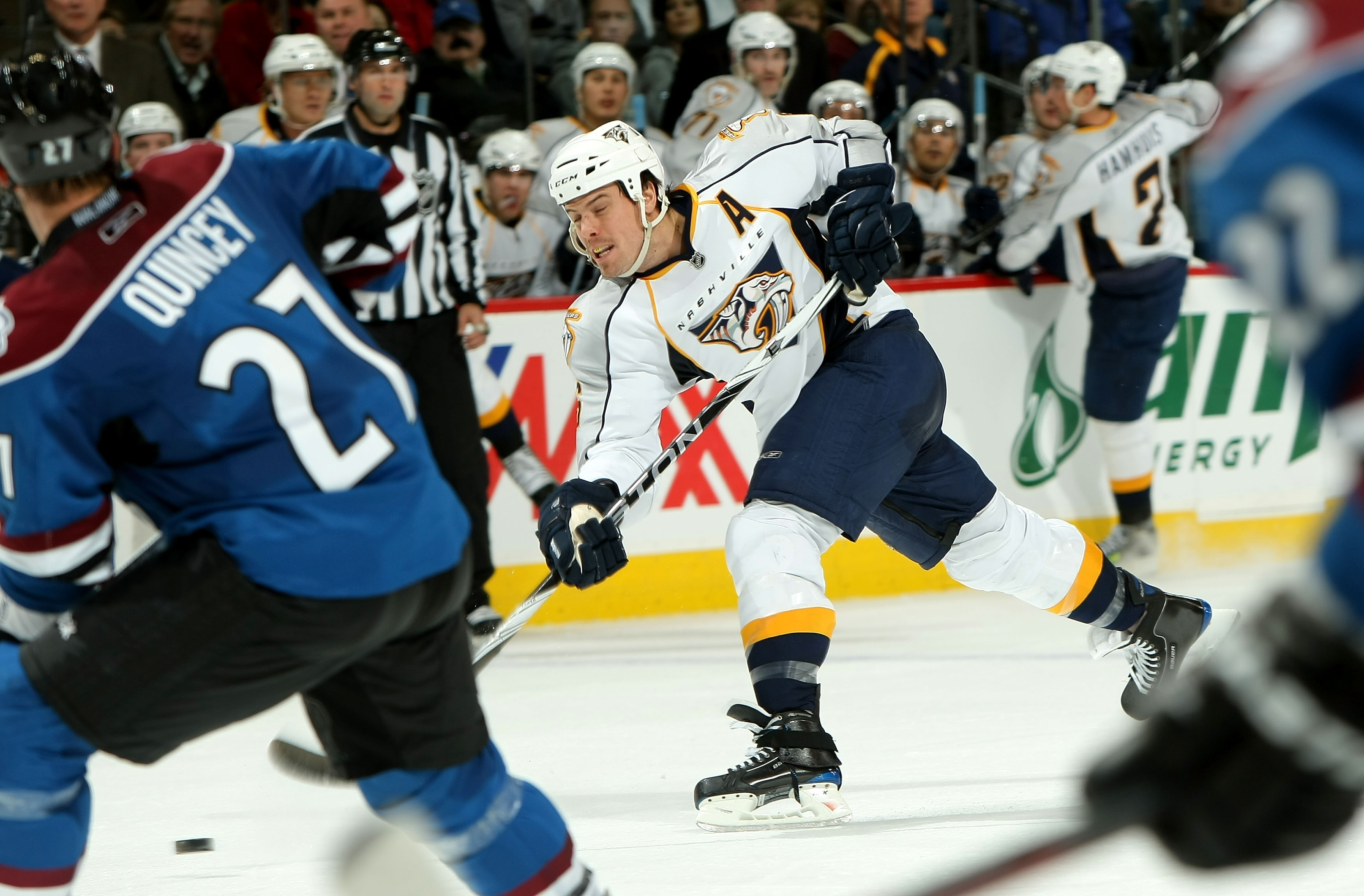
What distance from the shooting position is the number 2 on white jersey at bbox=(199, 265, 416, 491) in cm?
162

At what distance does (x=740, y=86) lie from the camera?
5.58 m

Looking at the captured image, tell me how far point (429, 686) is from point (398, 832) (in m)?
0.39

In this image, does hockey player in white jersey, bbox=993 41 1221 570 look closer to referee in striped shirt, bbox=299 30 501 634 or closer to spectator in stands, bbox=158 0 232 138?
referee in striped shirt, bbox=299 30 501 634

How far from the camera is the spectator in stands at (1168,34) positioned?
6.66 m

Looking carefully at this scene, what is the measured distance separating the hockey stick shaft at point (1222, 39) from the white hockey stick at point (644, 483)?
392 cm

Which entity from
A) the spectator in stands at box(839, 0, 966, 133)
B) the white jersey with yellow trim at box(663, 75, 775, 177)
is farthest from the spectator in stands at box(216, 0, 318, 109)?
the spectator in stands at box(839, 0, 966, 133)

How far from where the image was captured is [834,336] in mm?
3088

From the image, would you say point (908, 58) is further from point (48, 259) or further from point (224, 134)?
point (48, 259)

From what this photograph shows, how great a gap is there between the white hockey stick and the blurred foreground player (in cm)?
138

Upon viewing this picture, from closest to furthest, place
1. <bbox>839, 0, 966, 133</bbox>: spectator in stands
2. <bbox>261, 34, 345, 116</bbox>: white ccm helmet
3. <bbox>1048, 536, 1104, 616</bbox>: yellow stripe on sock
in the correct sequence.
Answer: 1. <bbox>1048, 536, 1104, 616</bbox>: yellow stripe on sock
2. <bbox>261, 34, 345, 116</bbox>: white ccm helmet
3. <bbox>839, 0, 966, 133</bbox>: spectator in stands

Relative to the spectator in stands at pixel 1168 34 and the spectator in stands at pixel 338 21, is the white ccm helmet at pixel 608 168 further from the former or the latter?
the spectator in stands at pixel 1168 34

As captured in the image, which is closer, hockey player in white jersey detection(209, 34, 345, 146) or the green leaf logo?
hockey player in white jersey detection(209, 34, 345, 146)

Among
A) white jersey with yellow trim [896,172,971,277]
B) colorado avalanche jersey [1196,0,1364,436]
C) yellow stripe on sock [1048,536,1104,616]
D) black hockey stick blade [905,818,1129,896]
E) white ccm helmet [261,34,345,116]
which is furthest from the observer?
white jersey with yellow trim [896,172,971,277]

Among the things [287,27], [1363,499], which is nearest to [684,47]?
[287,27]
